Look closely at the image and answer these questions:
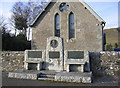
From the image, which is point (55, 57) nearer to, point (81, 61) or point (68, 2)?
point (81, 61)

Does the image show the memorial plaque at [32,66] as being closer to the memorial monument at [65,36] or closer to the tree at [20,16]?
the memorial monument at [65,36]

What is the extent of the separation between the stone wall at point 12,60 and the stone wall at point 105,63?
655cm

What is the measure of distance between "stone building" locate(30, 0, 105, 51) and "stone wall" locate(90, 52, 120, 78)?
4.43m

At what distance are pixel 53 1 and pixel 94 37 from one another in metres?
7.38

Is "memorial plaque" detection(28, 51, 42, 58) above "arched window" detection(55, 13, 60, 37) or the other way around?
the other way around

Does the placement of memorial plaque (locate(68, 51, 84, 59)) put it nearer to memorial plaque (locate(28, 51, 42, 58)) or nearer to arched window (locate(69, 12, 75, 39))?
memorial plaque (locate(28, 51, 42, 58))

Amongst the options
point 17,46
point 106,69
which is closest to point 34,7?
point 17,46

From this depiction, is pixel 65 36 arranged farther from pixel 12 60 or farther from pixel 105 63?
pixel 12 60

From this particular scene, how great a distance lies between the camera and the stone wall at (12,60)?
35.9ft

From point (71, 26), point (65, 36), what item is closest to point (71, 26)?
point (71, 26)

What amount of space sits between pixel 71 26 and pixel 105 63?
7318mm

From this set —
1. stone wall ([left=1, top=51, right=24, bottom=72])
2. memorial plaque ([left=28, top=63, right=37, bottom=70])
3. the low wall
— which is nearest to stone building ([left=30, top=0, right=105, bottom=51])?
the low wall

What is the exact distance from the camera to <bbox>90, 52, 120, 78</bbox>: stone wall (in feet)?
29.8

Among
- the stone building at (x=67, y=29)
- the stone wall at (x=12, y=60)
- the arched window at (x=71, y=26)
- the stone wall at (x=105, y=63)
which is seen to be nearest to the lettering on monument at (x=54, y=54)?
the stone building at (x=67, y=29)
